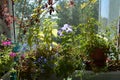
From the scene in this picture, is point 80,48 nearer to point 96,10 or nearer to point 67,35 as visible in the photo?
point 67,35

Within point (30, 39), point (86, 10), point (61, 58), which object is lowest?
point (61, 58)

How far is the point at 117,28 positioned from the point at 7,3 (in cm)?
91

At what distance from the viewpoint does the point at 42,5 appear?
202cm

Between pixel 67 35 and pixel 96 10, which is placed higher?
pixel 96 10

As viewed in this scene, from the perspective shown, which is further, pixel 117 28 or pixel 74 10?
pixel 74 10

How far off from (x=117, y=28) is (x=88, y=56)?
1.25 feet

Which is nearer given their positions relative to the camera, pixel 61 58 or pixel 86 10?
pixel 61 58

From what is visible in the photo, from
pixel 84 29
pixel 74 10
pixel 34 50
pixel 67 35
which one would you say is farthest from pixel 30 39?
pixel 74 10

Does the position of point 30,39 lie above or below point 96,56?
above

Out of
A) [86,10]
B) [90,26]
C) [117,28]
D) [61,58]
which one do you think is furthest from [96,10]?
[61,58]

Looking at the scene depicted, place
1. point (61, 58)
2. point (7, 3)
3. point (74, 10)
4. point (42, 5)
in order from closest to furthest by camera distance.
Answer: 1. point (61, 58)
2. point (42, 5)
3. point (7, 3)
4. point (74, 10)

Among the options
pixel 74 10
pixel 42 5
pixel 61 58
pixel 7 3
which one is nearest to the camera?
pixel 61 58

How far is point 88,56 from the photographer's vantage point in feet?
6.33

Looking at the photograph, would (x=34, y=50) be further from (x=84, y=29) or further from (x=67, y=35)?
(x=84, y=29)
